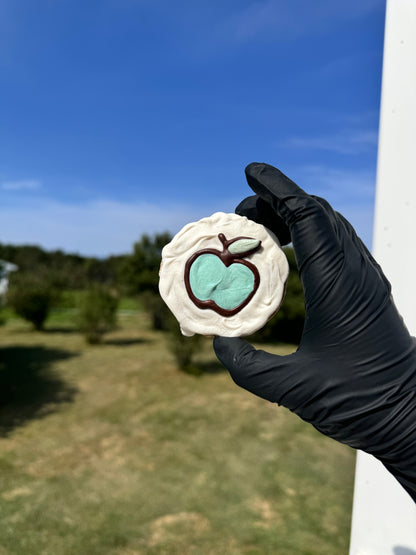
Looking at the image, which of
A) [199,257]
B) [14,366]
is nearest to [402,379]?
[199,257]

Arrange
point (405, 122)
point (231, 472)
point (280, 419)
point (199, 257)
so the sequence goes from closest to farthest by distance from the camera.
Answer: point (199, 257) → point (405, 122) → point (231, 472) → point (280, 419)

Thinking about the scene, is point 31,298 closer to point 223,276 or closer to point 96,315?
point 96,315

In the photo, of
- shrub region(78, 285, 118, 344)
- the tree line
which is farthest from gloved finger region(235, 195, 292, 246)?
shrub region(78, 285, 118, 344)

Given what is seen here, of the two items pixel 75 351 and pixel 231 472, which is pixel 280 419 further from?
pixel 75 351

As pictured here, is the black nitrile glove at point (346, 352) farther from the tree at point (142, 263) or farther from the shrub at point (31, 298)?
the tree at point (142, 263)

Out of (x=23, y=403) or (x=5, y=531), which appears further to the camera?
(x=23, y=403)

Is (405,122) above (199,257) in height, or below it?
above
